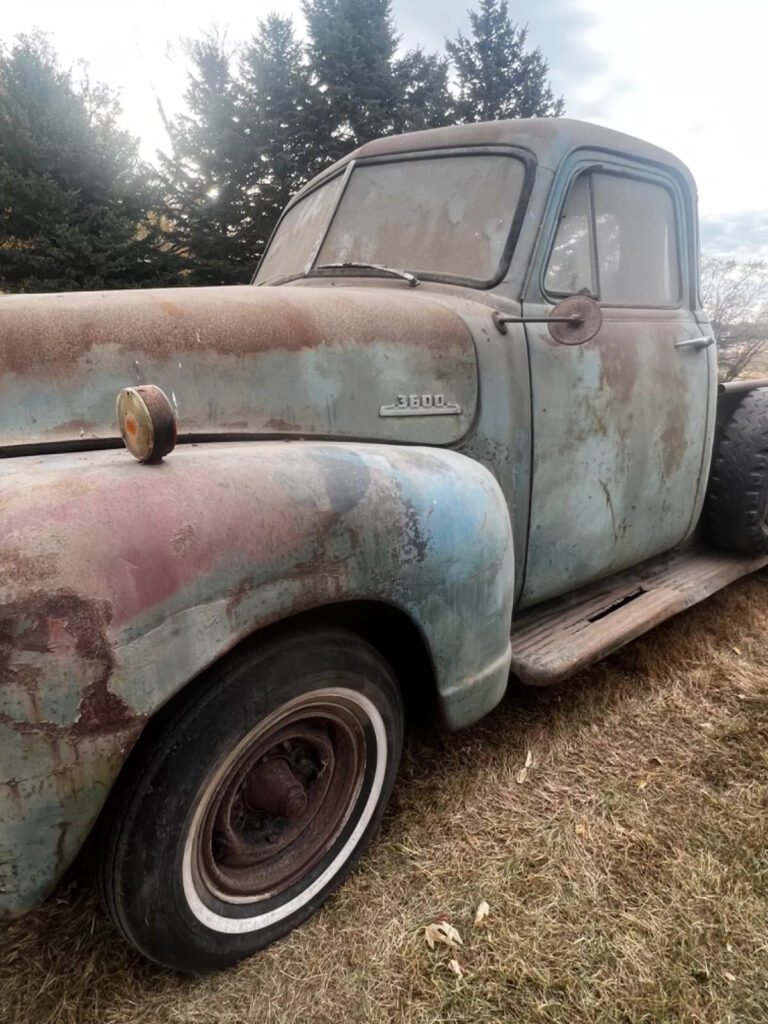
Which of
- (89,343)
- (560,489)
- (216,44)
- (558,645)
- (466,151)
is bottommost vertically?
(558,645)

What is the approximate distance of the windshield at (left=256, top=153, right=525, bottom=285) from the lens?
230 cm

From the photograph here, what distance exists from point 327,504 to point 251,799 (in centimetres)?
78

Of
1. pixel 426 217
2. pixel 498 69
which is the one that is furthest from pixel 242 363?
pixel 498 69

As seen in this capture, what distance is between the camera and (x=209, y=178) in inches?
587

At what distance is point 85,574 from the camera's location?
1.21 metres

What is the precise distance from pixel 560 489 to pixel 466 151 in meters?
1.23

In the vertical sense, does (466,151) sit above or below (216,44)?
below

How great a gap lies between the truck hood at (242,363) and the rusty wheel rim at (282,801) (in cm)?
74

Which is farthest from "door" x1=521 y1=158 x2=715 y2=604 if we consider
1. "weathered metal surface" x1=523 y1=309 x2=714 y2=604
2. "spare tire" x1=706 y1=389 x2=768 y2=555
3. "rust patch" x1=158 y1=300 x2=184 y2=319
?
"rust patch" x1=158 y1=300 x2=184 y2=319

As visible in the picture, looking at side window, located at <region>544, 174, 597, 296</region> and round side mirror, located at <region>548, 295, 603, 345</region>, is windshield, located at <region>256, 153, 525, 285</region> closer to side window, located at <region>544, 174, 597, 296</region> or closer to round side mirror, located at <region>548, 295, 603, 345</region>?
side window, located at <region>544, 174, 597, 296</region>

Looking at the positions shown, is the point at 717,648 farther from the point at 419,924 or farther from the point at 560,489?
the point at 419,924

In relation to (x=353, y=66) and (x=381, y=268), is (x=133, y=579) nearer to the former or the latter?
(x=381, y=268)

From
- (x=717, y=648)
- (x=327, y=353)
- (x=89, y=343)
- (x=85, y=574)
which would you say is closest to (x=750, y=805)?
(x=717, y=648)

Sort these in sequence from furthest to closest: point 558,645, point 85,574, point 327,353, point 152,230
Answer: point 152,230 < point 558,645 < point 327,353 < point 85,574
